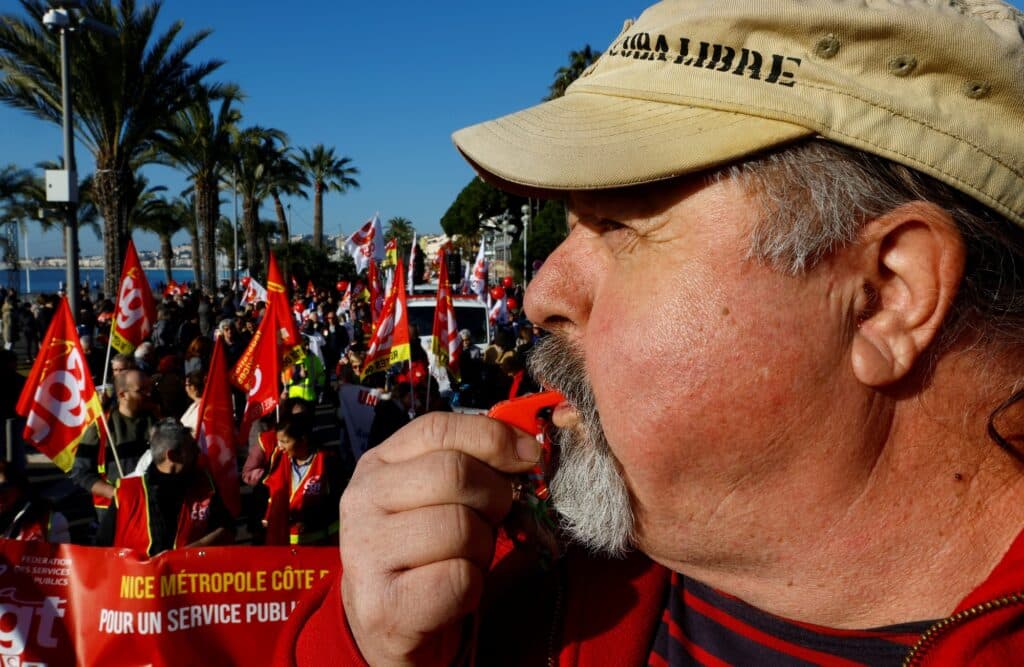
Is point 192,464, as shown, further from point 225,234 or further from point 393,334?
point 225,234

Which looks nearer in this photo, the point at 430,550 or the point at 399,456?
the point at 430,550

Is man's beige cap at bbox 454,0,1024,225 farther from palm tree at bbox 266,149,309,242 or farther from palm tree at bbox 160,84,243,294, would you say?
palm tree at bbox 266,149,309,242

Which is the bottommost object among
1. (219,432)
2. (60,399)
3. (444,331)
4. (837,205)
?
(219,432)

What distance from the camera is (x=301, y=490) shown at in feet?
18.9

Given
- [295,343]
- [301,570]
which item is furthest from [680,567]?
[295,343]

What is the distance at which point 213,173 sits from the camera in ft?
95.8

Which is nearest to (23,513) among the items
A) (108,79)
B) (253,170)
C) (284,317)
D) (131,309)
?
(131,309)

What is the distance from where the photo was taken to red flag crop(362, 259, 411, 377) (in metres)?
9.07

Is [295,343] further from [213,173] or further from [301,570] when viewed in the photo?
[213,173]

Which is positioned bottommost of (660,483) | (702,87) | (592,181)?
(660,483)

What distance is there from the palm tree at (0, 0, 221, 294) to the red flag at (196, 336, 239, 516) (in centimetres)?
1378

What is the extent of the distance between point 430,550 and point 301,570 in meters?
3.11

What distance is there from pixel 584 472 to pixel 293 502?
4936 mm

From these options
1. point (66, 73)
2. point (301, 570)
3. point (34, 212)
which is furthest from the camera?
point (34, 212)
